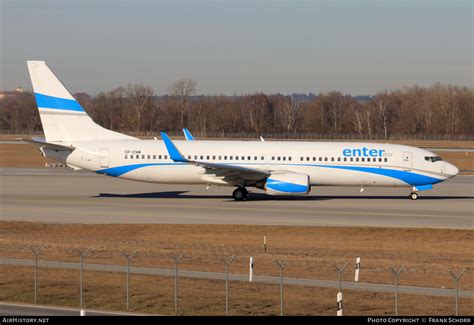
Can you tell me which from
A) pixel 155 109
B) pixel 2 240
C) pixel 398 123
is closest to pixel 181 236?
pixel 2 240

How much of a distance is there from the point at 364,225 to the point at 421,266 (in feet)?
32.9

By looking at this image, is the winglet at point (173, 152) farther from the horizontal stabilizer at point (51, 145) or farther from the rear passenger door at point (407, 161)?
the rear passenger door at point (407, 161)

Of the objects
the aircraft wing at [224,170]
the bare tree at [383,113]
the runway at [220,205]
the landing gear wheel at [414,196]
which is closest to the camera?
the runway at [220,205]

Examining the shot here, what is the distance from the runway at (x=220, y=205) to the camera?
42969 millimetres

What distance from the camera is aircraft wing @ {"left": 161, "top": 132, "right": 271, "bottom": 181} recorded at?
166ft

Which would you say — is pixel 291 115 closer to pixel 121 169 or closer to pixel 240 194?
pixel 240 194

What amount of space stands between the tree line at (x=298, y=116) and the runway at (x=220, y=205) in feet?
326

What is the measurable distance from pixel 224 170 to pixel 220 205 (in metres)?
2.62

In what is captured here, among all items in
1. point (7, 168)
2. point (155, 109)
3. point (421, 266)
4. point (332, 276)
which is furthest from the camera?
point (155, 109)

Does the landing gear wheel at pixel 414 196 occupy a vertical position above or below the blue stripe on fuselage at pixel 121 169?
below

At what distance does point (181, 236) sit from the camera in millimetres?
38312

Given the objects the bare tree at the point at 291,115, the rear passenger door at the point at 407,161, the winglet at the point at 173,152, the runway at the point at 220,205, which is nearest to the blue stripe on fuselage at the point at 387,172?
the rear passenger door at the point at 407,161

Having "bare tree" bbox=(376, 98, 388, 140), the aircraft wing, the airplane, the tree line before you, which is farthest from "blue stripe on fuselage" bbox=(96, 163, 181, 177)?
"bare tree" bbox=(376, 98, 388, 140)

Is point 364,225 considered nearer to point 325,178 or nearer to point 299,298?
point 325,178
